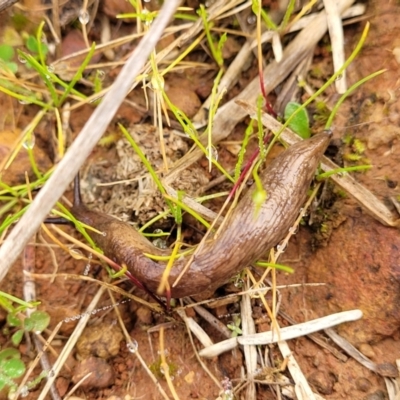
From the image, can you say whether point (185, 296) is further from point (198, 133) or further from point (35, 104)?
point (35, 104)

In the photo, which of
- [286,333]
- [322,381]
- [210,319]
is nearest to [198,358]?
[210,319]

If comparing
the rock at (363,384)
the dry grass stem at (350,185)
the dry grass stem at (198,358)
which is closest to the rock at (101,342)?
the dry grass stem at (198,358)

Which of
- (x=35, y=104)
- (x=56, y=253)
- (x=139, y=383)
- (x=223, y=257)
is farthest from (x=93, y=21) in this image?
(x=139, y=383)

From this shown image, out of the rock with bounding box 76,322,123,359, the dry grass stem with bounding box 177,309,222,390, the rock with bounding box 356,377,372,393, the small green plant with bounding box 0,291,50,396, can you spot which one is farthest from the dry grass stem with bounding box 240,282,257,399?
the small green plant with bounding box 0,291,50,396

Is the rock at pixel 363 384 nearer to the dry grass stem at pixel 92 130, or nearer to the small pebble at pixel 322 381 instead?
the small pebble at pixel 322 381

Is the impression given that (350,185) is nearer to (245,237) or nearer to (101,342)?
(245,237)

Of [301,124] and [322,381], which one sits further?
[301,124]
